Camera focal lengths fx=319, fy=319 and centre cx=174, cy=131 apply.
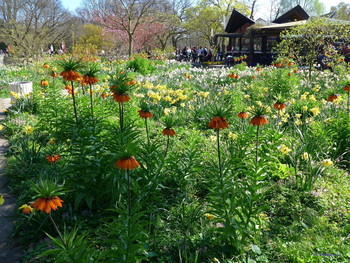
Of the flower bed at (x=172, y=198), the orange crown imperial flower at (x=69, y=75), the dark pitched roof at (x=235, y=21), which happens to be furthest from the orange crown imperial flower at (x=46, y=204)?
the dark pitched roof at (x=235, y=21)

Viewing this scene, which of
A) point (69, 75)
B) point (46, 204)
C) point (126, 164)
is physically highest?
point (69, 75)

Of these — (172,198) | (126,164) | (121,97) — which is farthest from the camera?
(172,198)

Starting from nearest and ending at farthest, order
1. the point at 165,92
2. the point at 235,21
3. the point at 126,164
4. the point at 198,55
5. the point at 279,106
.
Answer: the point at 126,164 → the point at 279,106 → the point at 165,92 → the point at 198,55 → the point at 235,21

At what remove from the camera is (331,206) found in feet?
11.2

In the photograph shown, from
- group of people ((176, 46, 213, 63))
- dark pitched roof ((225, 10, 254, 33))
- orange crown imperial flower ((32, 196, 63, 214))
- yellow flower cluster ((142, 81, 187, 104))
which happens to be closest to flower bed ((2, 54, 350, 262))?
orange crown imperial flower ((32, 196, 63, 214))

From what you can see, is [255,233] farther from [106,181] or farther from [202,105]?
[202,105]

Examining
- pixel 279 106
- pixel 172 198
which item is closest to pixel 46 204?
pixel 172 198

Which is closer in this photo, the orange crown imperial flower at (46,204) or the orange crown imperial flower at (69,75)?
the orange crown imperial flower at (46,204)

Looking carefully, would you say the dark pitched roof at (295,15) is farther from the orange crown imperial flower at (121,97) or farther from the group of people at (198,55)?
the orange crown imperial flower at (121,97)

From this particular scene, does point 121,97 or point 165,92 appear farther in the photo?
point 165,92

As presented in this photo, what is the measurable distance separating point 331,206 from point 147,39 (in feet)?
105

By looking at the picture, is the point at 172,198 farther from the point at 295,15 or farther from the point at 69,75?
the point at 295,15

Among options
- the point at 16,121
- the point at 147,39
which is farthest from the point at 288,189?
the point at 147,39

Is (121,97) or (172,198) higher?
(121,97)
